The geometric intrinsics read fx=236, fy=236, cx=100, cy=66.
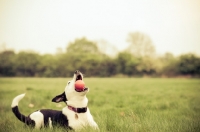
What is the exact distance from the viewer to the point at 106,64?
1412 inches

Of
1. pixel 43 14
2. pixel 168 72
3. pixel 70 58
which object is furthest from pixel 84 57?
pixel 43 14

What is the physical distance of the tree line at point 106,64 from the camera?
1154 inches

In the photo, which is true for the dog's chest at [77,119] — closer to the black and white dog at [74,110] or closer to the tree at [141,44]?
the black and white dog at [74,110]

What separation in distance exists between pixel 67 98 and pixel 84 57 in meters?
32.8

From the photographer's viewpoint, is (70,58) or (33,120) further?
(70,58)

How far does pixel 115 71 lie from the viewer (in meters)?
36.1

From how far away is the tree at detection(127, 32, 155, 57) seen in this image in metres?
39.2

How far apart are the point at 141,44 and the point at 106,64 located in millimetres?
7925

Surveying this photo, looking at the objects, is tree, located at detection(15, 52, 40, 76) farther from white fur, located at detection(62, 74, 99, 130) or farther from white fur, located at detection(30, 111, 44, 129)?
white fur, located at detection(62, 74, 99, 130)

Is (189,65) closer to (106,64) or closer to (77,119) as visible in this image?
(106,64)

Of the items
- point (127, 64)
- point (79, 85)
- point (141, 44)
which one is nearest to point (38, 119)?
point (79, 85)

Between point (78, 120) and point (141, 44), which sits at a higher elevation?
point (141, 44)

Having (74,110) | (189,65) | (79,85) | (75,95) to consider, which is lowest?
(74,110)

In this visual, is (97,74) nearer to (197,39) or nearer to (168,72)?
(168,72)
